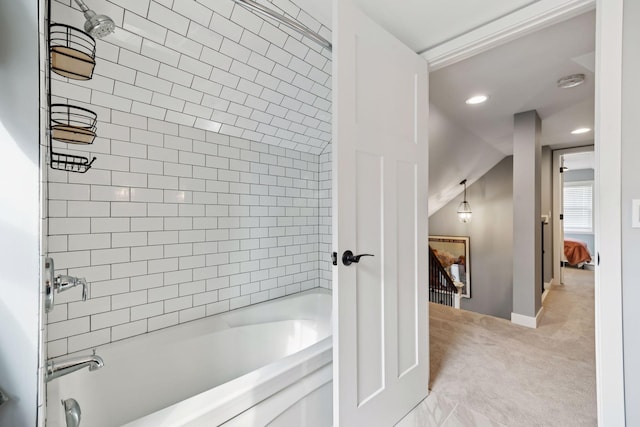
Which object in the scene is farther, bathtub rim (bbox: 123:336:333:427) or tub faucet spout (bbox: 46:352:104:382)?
bathtub rim (bbox: 123:336:333:427)

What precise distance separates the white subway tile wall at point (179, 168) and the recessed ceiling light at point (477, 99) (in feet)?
4.41

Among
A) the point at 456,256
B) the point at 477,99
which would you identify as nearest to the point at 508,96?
the point at 477,99

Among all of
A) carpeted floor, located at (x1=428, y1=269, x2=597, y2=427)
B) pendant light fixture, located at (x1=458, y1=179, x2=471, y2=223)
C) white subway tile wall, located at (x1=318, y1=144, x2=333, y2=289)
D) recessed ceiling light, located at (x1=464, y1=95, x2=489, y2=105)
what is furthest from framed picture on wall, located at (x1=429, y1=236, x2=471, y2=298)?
white subway tile wall, located at (x1=318, y1=144, x2=333, y2=289)

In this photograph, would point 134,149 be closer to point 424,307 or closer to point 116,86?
point 116,86

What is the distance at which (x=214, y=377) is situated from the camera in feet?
5.75

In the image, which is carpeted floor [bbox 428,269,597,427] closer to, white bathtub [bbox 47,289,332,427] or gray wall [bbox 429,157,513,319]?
white bathtub [bbox 47,289,332,427]

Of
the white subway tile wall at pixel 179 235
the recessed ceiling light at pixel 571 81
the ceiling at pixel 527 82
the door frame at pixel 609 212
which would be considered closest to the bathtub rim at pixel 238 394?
the white subway tile wall at pixel 179 235

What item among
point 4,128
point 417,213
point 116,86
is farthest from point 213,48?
point 417,213

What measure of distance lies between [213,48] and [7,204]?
3.92 ft

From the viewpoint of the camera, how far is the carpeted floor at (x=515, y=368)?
1629 millimetres

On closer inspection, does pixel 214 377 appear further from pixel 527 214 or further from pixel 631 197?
pixel 527 214

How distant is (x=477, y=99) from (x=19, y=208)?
119 inches

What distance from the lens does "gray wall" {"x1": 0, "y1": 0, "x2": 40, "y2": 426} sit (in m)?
0.65

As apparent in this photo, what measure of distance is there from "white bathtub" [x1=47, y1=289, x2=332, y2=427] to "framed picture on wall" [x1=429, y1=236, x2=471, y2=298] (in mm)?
4208
